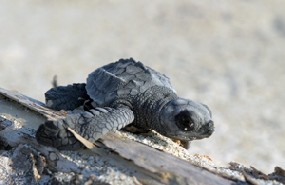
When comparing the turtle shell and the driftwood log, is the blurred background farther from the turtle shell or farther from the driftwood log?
the driftwood log

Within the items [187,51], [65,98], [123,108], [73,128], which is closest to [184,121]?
[123,108]

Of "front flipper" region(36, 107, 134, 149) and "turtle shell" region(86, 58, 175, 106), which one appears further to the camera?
"turtle shell" region(86, 58, 175, 106)

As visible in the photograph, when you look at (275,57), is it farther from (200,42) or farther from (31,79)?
(31,79)

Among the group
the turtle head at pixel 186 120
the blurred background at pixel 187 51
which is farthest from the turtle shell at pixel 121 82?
the blurred background at pixel 187 51

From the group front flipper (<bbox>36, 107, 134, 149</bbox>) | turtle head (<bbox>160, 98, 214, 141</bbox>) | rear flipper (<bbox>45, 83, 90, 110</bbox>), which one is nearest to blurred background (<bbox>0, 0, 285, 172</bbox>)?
rear flipper (<bbox>45, 83, 90, 110</bbox>)

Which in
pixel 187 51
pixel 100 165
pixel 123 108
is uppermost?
pixel 187 51

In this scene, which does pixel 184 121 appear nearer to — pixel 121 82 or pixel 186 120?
pixel 186 120
